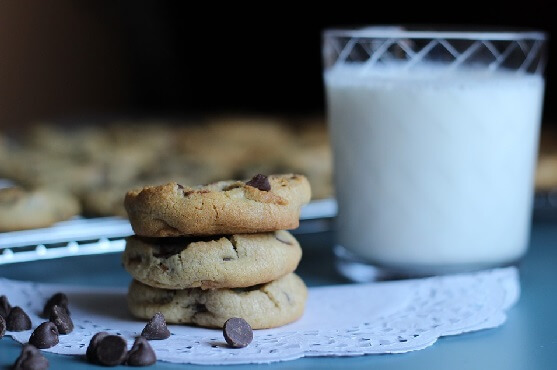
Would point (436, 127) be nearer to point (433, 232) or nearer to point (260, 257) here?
point (433, 232)

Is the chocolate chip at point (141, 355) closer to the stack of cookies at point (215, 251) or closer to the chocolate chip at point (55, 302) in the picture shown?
the stack of cookies at point (215, 251)

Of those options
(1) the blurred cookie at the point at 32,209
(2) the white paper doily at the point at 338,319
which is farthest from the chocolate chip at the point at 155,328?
(1) the blurred cookie at the point at 32,209

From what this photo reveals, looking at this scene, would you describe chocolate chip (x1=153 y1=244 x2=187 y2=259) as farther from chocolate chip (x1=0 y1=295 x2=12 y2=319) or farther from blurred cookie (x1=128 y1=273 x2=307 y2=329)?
chocolate chip (x1=0 y1=295 x2=12 y2=319)

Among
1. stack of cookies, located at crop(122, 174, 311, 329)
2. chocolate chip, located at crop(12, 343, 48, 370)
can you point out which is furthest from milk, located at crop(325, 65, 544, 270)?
chocolate chip, located at crop(12, 343, 48, 370)

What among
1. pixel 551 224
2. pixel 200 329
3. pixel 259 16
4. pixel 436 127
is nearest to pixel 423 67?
pixel 436 127

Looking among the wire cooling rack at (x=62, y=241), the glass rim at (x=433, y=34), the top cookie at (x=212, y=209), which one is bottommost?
the wire cooling rack at (x=62, y=241)
